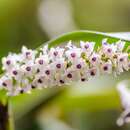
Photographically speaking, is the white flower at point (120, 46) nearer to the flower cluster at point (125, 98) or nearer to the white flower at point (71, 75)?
the white flower at point (71, 75)

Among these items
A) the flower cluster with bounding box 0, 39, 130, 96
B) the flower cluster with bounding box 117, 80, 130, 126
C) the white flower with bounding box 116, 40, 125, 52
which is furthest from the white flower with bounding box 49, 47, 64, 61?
the flower cluster with bounding box 117, 80, 130, 126

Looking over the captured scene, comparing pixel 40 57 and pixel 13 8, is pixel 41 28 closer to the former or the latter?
pixel 13 8

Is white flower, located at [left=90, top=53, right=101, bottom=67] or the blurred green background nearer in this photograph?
white flower, located at [left=90, top=53, right=101, bottom=67]

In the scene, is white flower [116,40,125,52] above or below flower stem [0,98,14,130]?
above

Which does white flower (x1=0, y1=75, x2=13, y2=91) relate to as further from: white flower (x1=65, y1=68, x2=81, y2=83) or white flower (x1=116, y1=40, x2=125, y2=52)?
white flower (x1=116, y1=40, x2=125, y2=52)

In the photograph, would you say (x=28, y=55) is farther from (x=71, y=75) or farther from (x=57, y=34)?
(x=57, y=34)

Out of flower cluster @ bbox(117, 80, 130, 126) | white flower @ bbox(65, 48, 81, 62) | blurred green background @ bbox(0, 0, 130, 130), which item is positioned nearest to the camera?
white flower @ bbox(65, 48, 81, 62)

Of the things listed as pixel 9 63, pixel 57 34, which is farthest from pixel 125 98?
pixel 57 34

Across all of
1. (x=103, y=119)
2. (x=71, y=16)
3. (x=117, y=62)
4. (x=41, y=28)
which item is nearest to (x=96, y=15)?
(x=71, y=16)
